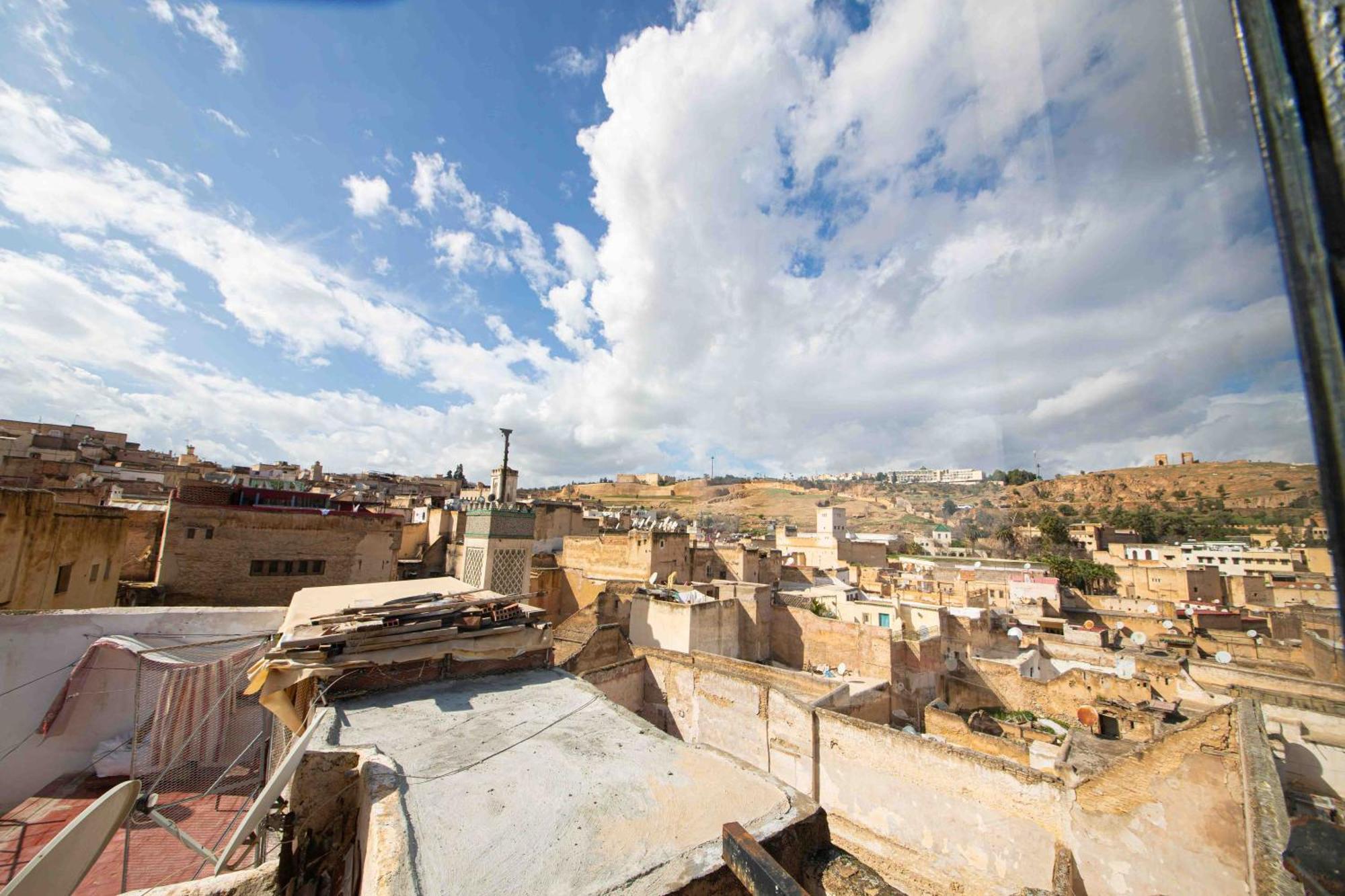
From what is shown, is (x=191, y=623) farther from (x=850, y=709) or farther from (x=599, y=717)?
(x=850, y=709)

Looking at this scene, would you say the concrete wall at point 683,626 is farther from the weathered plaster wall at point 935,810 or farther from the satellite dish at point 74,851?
the satellite dish at point 74,851

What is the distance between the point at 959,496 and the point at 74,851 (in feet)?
447

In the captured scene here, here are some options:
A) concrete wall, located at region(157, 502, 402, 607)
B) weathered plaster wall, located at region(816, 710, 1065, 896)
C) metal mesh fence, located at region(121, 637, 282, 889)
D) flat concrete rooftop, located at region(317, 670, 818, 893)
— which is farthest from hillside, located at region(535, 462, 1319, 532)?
concrete wall, located at region(157, 502, 402, 607)

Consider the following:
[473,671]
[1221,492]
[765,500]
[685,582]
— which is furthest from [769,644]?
[765,500]

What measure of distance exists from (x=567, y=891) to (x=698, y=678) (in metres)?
11.7

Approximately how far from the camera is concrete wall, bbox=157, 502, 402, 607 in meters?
14.8

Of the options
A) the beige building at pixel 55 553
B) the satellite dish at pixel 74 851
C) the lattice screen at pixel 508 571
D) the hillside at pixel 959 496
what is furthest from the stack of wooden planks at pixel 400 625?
the beige building at pixel 55 553

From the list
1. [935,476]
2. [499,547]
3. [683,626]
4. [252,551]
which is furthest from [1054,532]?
[935,476]

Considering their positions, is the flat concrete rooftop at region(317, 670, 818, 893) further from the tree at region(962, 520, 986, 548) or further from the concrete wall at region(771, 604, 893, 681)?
the tree at region(962, 520, 986, 548)

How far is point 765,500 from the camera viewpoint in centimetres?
12188

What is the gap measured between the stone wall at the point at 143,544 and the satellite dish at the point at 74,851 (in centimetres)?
1559

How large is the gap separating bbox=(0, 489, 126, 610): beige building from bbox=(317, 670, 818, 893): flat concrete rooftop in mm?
9138

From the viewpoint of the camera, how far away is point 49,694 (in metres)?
7.60

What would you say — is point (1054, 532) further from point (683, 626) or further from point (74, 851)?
point (74, 851)
